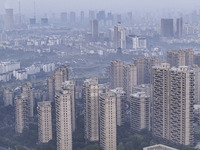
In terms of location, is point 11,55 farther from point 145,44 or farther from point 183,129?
point 183,129

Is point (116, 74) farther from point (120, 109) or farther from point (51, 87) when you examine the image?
point (120, 109)

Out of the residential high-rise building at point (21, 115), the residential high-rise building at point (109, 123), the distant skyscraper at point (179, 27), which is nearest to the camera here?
the residential high-rise building at point (109, 123)

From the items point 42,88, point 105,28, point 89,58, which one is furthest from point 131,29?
point 42,88

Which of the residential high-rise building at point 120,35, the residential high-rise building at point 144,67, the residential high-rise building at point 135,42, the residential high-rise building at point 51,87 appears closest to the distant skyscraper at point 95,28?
the residential high-rise building at point 120,35

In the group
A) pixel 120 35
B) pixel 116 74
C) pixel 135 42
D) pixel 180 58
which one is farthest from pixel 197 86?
pixel 120 35

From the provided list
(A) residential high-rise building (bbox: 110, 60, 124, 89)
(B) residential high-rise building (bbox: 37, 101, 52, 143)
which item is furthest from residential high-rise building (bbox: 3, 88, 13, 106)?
(A) residential high-rise building (bbox: 110, 60, 124, 89)

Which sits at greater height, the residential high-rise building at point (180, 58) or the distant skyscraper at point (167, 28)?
the distant skyscraper at point (167, 28)

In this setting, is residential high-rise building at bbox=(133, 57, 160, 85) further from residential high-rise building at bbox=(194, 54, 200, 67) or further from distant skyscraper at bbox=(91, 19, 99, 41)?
distant skyscraper at bbox=(91, 19, 99, 41)

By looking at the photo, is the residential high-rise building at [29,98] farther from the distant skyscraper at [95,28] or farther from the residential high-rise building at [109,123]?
the distant skyscraper at [95,28]
